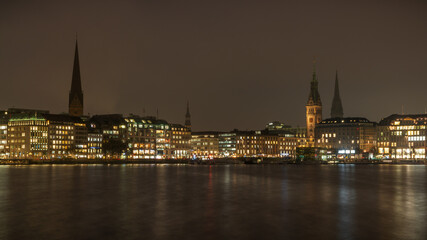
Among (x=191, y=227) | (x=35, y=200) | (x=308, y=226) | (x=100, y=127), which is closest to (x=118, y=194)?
(x=35, y=200)

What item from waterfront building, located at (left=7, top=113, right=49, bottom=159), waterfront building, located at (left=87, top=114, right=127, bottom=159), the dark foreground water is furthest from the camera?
waterfront building, located at (left=87, top=114, right=127, bottom=159)

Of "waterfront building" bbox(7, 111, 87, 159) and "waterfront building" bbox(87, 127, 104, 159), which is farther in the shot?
"waterfront building" bbox(87, 127, 104, 159)

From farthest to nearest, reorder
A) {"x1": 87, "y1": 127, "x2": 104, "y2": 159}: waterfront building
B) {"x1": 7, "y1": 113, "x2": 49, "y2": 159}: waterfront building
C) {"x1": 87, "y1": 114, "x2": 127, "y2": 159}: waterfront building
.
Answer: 1. {"x1": 87, "y1": 127, "x2": 104, "y2": 159}: waterfront building
2. {"x1": 87, "y1": 114, "x2": 127, "y2": 159}: waterfront building
3. {"x1": 7, "y1": 113, "x2": 49, "y2": 159}: waterfront building

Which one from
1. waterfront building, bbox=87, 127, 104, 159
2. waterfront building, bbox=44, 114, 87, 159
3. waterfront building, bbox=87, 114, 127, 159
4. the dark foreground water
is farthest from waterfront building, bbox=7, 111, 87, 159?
the dark foreground water

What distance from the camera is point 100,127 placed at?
193 m

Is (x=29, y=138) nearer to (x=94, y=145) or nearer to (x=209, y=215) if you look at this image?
(x=94, y=145)

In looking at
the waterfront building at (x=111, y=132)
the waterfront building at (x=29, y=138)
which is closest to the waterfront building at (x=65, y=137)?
the waterfront building at (x=29, y=138)

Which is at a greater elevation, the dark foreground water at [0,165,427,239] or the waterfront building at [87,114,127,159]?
the waterfront building at [87,114,127,159]

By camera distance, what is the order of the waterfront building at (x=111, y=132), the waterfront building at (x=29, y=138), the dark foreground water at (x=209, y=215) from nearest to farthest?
the dark foreground water at (x=209, y=215), the waterfront building at (x=29, y=138), the waterfront building at (x=111, y=132)

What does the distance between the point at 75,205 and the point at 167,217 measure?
33.4 feet

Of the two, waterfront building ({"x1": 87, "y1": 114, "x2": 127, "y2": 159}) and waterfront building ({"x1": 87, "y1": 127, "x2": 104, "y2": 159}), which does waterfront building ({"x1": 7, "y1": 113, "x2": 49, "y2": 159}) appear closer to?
waterfront building ({"x1": 87, "y1": 127, "x2": 104, "y2": 159})

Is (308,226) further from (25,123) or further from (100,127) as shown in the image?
(100,127)

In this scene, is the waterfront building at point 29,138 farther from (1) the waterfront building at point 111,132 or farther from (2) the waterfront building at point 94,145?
(1) the waterfront building at point 111,132

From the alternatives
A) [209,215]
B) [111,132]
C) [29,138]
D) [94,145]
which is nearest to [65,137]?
[29,138]
